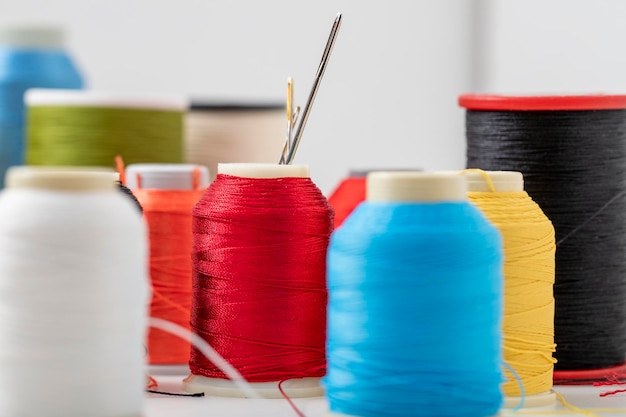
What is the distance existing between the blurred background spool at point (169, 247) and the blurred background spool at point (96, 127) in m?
0.50

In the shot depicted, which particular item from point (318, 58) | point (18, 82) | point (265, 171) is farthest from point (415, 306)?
point (318, 58)

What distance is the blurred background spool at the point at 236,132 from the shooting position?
3061 millimetres

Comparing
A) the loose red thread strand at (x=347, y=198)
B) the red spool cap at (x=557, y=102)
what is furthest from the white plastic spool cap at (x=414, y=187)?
the loose red thread strand at (x=347, y=198)

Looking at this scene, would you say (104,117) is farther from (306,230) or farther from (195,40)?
(195,40)

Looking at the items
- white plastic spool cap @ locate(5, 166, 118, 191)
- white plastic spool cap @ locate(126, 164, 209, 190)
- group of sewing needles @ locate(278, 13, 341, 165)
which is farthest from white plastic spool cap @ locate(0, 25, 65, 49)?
white plastic spool cap @ locate(5, 166, 118, 191)

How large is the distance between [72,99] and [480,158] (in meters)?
0.99

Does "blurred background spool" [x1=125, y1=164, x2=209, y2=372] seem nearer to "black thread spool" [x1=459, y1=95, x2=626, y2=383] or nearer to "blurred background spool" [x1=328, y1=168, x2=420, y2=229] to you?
"blurred background spool" [x1=328, y1=168, x2=420, y2=229]

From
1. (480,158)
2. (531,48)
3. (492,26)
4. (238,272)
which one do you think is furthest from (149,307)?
(492,26)

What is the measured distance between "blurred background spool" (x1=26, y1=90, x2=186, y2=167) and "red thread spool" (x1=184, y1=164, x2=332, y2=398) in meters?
0.88

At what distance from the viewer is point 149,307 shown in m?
2.18

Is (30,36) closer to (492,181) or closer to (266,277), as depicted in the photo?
(266,277)

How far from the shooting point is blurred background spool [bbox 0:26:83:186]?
3.24 metres

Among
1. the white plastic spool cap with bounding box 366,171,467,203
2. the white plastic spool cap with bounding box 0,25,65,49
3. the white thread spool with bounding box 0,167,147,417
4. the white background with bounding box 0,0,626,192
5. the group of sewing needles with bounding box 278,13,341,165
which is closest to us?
the white thread spool with bounding box 0,167,147,417

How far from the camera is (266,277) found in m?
1.81
